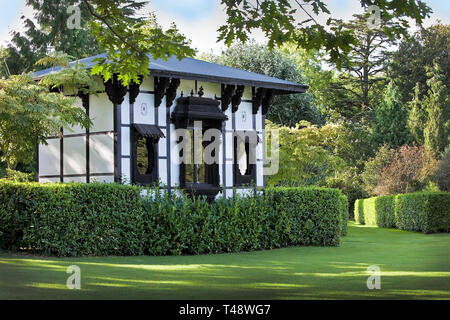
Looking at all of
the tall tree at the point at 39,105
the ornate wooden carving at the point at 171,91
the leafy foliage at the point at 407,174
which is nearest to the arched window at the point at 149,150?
the ornate wooden carving at the point at 171,91

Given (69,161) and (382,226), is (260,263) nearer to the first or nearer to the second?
(69,161)

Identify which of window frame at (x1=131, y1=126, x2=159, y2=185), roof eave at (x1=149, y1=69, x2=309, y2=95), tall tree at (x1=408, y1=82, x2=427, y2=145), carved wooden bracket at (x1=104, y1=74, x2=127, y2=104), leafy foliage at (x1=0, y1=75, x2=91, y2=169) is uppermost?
tall tree at (x1=408, y1=82, x2=427, y2=145)

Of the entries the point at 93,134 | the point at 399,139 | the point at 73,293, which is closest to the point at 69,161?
the point at 93,134

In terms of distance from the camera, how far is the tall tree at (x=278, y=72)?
128 ft

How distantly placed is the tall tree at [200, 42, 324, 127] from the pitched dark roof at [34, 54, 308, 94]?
1666cm

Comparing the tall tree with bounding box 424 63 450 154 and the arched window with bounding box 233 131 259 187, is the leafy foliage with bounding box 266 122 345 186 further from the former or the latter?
the tall tree with bounding box 424 63 450 154

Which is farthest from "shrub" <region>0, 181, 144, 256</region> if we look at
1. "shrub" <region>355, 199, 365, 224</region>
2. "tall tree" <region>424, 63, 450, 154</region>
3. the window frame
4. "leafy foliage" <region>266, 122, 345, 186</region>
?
"tall tree" <region>424, 63, 450, 154</region>

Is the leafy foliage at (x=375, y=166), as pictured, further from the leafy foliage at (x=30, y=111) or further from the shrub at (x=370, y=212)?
the leafy foliage at (x=30, y=111)

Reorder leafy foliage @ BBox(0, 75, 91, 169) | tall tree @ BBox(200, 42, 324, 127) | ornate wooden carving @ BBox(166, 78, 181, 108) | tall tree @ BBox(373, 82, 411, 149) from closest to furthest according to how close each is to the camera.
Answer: leafy foliage @ BBox(0, 75, 91, 169) < ornate wooden carving @ BBox(166, 78, 181, 108) < tall tree @ BBox(200, 42, 324, 127) < tall tree @ BBox(373, 82, 411, 149)

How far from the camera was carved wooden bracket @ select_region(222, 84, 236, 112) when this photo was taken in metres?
20.2

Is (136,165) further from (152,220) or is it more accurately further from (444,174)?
(444,174)

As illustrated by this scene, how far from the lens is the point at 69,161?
1911 centimetres
